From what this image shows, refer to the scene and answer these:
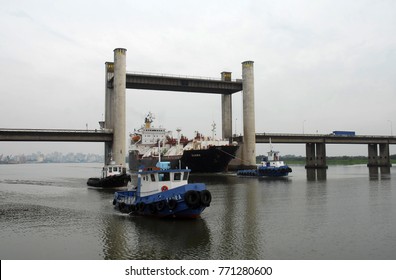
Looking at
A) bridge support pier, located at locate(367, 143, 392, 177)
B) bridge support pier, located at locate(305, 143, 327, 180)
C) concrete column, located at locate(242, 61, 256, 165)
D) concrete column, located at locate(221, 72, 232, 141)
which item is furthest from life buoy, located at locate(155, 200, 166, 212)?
bridge support pier, located at locate(367, 143, 392, 177)

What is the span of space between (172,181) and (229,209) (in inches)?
238

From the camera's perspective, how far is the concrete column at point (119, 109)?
2758 inches

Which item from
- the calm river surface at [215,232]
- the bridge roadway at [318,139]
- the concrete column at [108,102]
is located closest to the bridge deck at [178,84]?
the concrete column at [108,102]

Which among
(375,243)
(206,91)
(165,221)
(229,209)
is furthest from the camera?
(206,91)

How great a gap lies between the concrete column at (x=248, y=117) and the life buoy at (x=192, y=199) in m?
61.8

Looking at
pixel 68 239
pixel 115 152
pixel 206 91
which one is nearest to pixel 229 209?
pixel 68 239

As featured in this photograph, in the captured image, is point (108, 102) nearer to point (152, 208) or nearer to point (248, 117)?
point (248, 117)

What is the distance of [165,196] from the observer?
24.3 metres

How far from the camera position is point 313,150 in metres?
104

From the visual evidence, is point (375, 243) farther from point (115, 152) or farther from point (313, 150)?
point (313, 150)

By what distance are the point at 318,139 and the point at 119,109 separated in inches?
2159

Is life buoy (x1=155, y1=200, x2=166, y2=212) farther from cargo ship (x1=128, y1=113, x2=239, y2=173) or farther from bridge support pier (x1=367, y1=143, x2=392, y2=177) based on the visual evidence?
bridge support pier (x1=367, y1=143, x2=392, y2=177)

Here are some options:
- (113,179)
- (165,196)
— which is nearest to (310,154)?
(113,179)

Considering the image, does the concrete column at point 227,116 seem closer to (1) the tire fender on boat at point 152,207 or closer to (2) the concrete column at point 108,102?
(2) the concrete column at point 108,102
